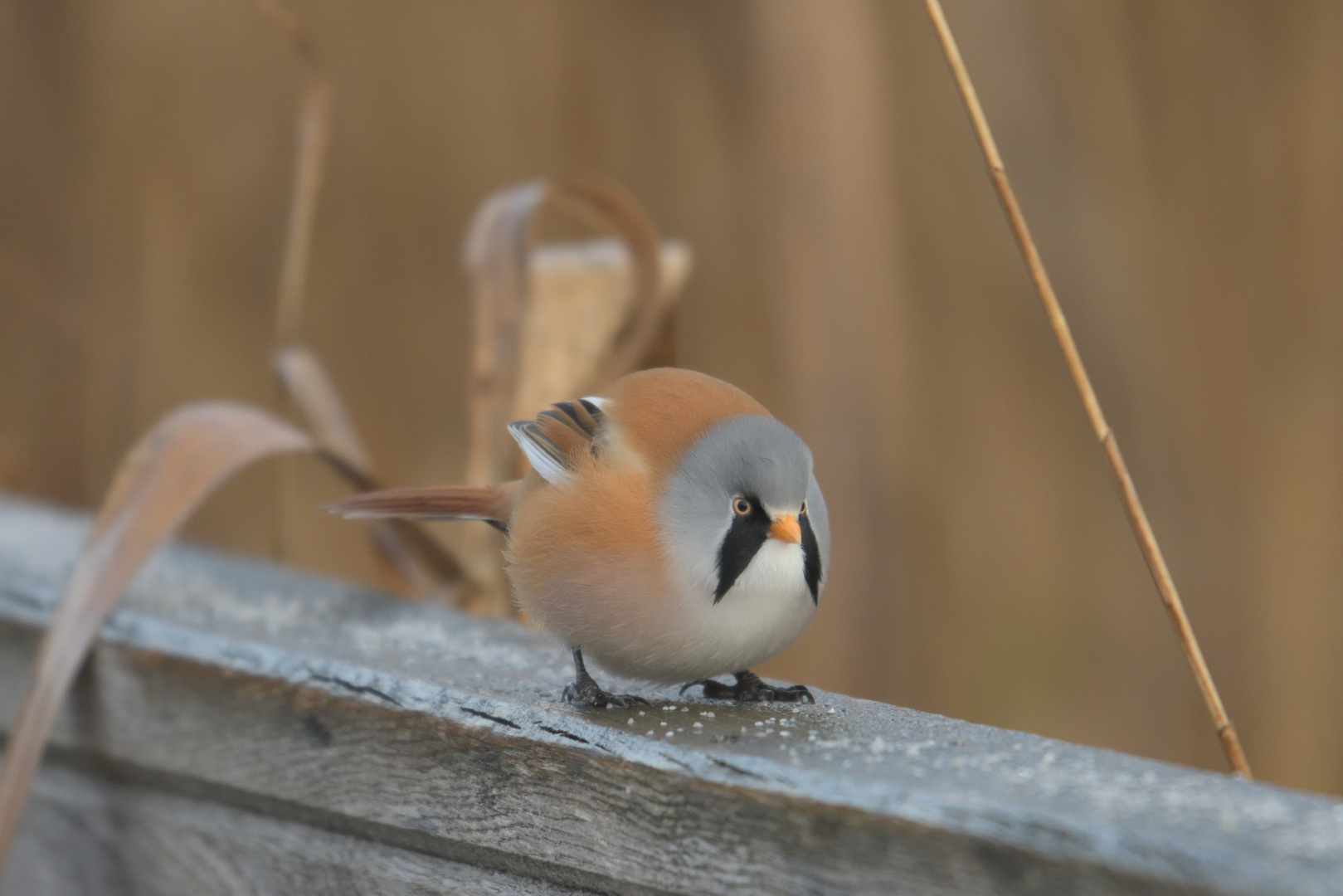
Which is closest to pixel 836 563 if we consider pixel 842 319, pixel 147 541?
pixel 842 319

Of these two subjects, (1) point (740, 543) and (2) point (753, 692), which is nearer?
(1) point (740, 543)

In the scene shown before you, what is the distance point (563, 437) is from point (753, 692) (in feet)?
1.04

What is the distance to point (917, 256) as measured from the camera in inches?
120

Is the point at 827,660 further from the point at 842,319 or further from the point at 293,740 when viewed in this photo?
the point at 293,740

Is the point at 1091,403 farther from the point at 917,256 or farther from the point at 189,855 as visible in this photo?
the point at 917,256

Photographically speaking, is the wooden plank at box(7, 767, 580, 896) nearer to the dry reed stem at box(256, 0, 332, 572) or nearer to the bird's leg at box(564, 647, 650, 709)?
the bird's leg at box(564, 647, 650, 709)

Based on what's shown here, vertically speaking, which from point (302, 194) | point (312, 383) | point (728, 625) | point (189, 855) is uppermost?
point (302, 194)

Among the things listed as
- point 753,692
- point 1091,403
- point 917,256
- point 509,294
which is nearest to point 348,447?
point 509,294

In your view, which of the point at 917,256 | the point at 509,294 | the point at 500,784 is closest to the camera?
A: the point at 500,784

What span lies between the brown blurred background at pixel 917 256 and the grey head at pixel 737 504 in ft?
5.33

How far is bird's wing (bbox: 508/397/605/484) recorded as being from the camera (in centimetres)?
132

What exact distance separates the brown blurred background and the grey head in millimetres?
1625

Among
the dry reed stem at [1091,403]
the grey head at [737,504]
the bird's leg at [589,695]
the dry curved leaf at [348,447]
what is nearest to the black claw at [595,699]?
the bird's leg at [589,695]

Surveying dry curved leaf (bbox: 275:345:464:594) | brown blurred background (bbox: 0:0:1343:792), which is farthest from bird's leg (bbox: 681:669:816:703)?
brown blurred background (bbox: 0:0:1343:792)
